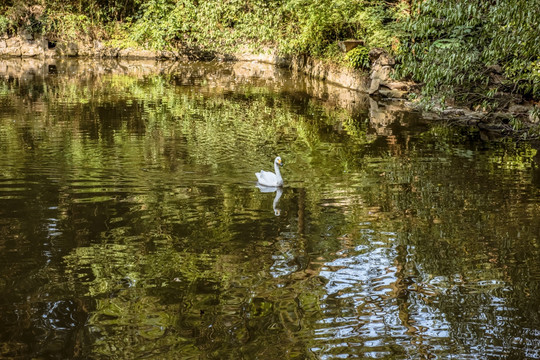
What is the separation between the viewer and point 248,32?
3105 cm

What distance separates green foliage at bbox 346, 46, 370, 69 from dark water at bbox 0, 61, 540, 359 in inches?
324

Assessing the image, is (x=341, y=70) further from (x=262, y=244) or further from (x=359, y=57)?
(x=262, y=244)

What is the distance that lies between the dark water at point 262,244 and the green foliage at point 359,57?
8.22 m

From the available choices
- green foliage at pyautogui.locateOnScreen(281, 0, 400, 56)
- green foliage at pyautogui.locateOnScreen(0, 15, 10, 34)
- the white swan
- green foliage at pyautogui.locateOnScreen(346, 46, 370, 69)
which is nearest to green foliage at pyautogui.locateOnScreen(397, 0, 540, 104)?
the white swan

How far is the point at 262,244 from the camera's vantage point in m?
8.87

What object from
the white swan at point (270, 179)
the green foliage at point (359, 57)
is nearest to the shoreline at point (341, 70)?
the green foliage at point (359, 57)

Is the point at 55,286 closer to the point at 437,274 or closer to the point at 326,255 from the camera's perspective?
the point at 326,255

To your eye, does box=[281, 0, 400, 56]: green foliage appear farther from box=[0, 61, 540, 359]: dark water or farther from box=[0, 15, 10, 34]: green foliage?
box=[0, 15, 10, 34]: green foliage

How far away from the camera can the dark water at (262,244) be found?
20.7ft

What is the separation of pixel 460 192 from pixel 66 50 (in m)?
34.8

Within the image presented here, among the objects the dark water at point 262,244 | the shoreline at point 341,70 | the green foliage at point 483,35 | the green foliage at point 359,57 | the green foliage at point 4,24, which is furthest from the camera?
the green foliage at point 4,24

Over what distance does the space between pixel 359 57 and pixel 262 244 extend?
18113 mm

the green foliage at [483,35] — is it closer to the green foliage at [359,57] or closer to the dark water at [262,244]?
the dark water at [262,244]

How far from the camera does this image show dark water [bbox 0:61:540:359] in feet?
20.7
